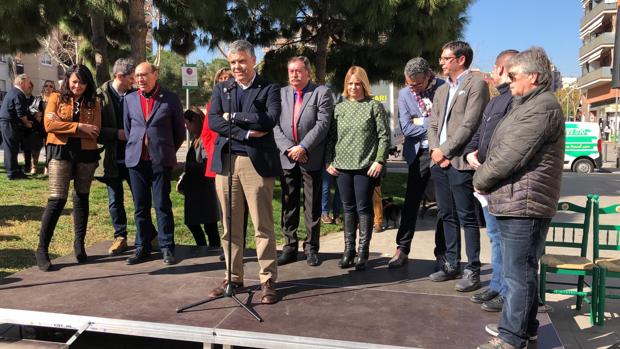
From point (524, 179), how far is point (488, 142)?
2.44 ft

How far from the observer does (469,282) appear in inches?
165

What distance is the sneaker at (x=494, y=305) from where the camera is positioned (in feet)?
12.3

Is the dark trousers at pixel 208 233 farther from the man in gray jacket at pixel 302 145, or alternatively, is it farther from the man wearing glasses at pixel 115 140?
the man in gray jacket at pixel 302 145

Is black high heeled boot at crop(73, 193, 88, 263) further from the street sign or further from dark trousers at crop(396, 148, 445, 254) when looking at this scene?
the street sign

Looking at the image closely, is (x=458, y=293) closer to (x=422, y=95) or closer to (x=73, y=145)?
(x=422, y=95)

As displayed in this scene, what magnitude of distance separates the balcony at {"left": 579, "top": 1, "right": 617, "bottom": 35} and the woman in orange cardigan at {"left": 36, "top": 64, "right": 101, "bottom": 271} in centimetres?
4836

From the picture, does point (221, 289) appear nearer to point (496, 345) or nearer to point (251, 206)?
point (251, 206)

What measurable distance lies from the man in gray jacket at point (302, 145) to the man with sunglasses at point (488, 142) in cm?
136

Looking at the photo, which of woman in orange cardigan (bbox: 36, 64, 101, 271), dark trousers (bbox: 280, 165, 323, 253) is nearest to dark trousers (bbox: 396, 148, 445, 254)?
dark trousers (bbox: 280, 165, 323, 253)

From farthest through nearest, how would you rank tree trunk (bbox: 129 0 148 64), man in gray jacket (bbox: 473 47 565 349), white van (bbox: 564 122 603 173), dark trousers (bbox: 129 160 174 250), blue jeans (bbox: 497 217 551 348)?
white van (bbox: 564 122 603 173), tree trunk (bbox: 129 0 148 64), dark trousers (bbox: 129 160 174 250), blue jeans (bbox: 497 217 551 348), man in gray jacket (bbox: 473 47 565 349)

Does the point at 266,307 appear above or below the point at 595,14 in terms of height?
below

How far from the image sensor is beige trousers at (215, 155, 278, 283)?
3867 millimetres

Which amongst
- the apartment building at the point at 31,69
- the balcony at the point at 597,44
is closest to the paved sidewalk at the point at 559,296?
the balcony at the point at 597,44

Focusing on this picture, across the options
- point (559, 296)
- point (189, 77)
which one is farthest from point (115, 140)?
point (189, 77)
